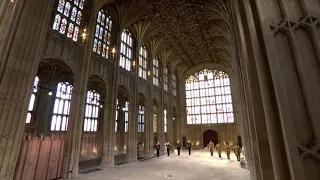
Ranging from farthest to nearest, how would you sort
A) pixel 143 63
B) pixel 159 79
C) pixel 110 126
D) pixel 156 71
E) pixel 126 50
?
pixel 159 79
pixel 156 71
pixel 143 63
pixel 126 50
pixel 110 126

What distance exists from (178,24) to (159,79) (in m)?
9.25

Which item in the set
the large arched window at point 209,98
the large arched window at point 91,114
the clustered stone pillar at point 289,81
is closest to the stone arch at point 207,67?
the large arched window at point 209,98

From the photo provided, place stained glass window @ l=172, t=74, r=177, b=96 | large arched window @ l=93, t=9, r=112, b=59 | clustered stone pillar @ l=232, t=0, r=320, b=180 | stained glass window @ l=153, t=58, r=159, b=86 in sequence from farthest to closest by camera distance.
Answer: stained glass window @ l=172, t=74, r=177, b=96 → stained glass window @ l=153, t=58, r=159, b=86 → large arched window @ l=93, t=9, r=112, b=59 → clustered stone pillar @ l=232, t=0, r=320, b=180

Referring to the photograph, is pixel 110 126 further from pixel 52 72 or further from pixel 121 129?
pixel 121 129

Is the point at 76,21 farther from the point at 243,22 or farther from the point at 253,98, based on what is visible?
the point at 253,98

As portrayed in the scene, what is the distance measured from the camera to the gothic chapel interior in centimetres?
271

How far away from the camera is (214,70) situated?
3369 centimetres

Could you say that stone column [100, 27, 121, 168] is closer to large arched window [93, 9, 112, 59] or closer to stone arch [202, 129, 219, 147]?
large arched window [93, 9, 112, 59]

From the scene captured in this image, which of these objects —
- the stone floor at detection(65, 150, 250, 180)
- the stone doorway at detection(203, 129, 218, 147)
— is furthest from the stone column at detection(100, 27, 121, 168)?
the stone doorway at detection(203, 129, 218, 147)

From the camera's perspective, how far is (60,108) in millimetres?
17609

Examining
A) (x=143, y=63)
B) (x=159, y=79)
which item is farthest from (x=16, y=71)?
(x=159, y=79)

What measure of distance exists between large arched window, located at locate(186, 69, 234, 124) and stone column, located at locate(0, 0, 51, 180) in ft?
95.1

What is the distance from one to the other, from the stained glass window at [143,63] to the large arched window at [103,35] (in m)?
6.31

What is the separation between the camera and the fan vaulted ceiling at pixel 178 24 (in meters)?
17.2
